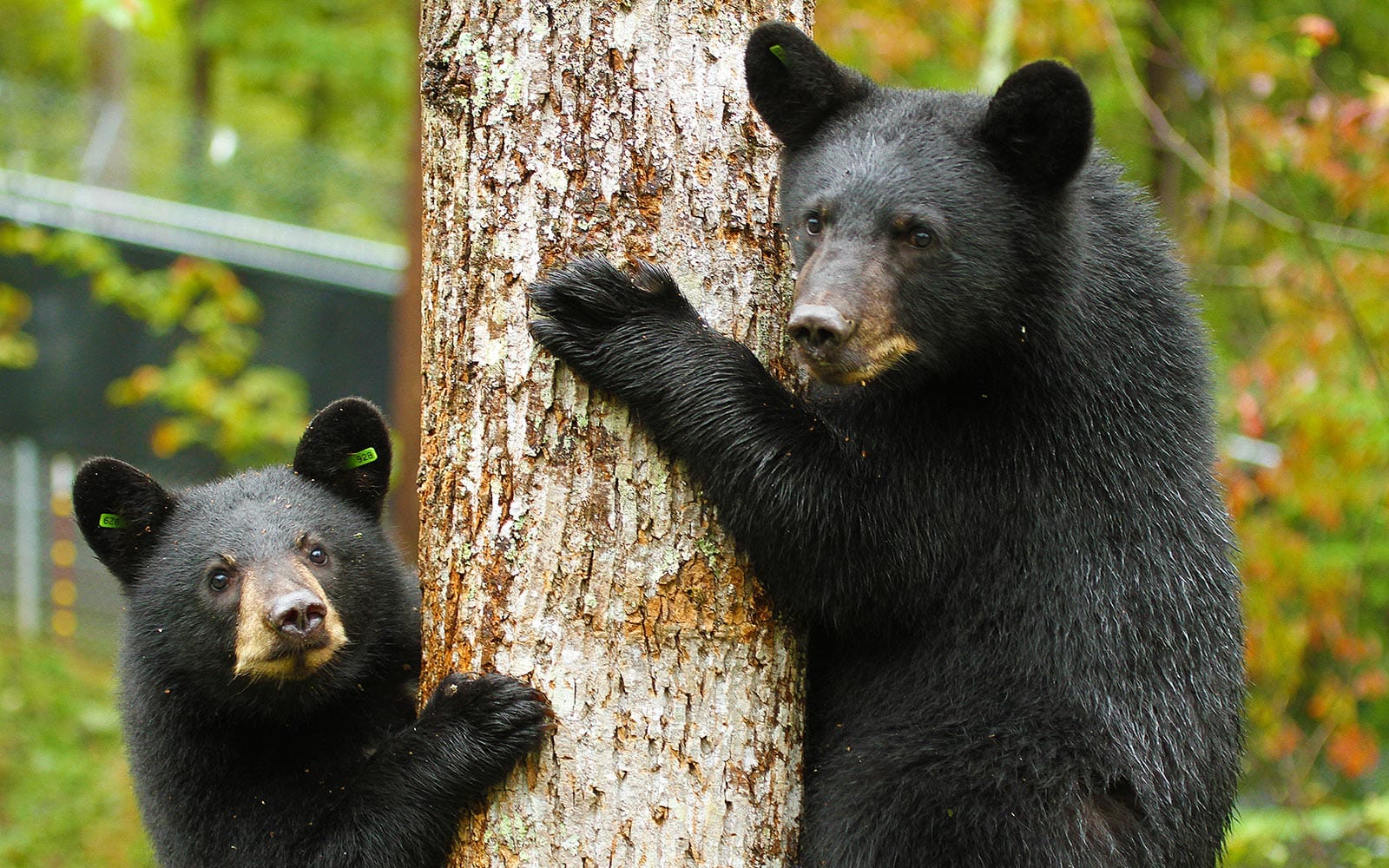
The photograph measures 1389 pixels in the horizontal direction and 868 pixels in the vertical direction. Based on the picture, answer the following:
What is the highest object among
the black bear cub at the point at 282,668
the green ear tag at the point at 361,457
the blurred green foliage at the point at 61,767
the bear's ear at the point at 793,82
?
the bear's ear at the point at 793,82

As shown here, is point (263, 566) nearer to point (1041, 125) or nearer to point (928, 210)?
point (928, 210)

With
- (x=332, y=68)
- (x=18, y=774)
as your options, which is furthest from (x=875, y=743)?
(x=332, y=68)

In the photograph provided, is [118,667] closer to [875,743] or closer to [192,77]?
[875,743]

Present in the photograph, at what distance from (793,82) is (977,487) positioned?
1.12 metres

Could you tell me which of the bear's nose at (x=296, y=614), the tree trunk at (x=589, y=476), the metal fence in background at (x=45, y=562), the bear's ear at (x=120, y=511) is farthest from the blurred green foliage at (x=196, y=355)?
the tree trunk at (x=589, y=476)

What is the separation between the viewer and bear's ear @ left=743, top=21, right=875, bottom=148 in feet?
10.0

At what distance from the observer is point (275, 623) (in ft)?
11.3

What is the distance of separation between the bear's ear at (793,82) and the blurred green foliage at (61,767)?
8.39m

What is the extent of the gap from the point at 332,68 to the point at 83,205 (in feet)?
29.3

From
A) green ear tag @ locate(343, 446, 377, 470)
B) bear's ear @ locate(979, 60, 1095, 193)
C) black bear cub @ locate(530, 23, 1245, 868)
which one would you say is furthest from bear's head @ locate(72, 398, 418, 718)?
bear's ear @ locate(979, 60, 1095, 193)

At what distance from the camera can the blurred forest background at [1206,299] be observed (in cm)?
771

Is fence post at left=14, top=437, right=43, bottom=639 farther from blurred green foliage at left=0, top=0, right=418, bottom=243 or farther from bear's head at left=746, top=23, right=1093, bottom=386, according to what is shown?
bear's head at left=746, top=23, right=1093, bottom=386

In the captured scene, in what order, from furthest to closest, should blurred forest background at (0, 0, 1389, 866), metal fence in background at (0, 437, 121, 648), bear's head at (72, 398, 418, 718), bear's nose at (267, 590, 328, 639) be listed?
metal fence in background at (0, 437, 121, 648) < blurred forest background at (0, 0, 1389, 866) < bear's head at (72, 398, 418, 718) < bear's nose at (267, 590, 328, 639)

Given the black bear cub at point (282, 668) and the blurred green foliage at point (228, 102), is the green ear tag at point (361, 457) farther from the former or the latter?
the blurred green foliage at point (228, 102)
